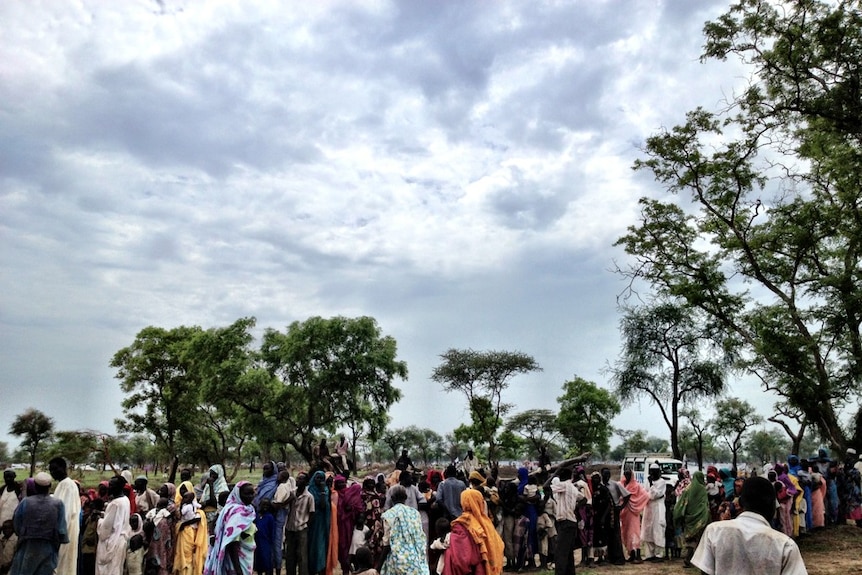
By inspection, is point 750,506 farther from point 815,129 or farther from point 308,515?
point 815,129

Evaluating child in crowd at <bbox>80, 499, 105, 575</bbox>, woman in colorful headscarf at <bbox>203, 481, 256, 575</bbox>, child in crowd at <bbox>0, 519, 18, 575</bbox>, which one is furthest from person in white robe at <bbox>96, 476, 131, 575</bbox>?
woman in colorful headscarf at <bbox>203, 481, 256, 575</bbox>

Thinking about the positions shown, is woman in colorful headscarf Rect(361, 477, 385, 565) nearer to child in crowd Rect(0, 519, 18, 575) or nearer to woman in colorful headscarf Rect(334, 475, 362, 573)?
woman in colorful headscarf Rect(334, 475, 362, 573)

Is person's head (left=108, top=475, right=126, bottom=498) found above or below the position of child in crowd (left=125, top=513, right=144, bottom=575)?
above

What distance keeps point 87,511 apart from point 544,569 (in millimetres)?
7878

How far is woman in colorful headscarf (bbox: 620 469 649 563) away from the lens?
1237 centimetres

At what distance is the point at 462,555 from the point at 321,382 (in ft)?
87.8

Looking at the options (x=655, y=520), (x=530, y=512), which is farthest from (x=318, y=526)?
(x=655, y=520)

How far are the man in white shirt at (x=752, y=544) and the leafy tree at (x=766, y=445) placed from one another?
82682mm

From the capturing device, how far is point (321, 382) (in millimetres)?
33156

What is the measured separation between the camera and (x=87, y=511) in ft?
29.1

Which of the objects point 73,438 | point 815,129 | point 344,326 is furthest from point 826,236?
point 73,438

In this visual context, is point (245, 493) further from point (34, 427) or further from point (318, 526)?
point (34, 427)

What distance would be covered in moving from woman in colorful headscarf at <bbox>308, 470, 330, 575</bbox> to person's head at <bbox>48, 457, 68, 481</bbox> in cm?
358

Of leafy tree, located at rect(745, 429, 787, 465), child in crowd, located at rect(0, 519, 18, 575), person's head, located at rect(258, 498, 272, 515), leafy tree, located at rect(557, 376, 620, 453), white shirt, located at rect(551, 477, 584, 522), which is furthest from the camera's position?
leafy tree, located at rect(745, 429, 787, 465)
